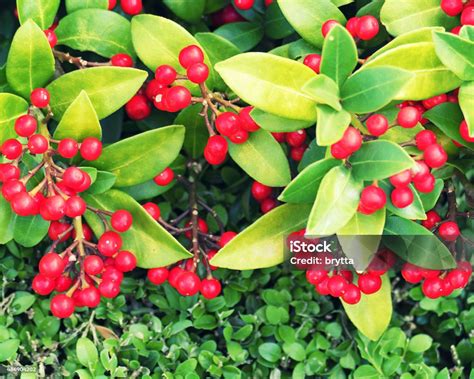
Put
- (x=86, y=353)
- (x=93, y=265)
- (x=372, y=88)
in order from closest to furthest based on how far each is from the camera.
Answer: (x=372, y=88), (x=93, y=265), (x=86, y=353)

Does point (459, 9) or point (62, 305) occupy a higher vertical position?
point (459, 9)

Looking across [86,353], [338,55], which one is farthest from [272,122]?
[86,353]

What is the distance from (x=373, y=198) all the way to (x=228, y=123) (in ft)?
0.99

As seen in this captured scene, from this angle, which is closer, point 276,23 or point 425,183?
point 425,183

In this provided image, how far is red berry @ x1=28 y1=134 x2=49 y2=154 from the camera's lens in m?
1.22

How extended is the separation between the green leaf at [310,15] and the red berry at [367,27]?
0.06m

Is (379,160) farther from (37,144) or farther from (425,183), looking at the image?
(37,144)

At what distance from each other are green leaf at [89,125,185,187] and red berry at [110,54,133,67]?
6.3 inches

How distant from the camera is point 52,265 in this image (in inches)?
50.7

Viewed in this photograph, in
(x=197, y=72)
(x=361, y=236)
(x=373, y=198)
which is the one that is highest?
(x=197, y=72)

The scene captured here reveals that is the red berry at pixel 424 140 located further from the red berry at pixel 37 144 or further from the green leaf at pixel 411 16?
the red berry at pixel 37 144

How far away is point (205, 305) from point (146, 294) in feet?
0.49

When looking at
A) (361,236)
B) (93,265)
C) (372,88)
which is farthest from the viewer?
(93,265)

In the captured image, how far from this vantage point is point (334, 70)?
1.14 m
